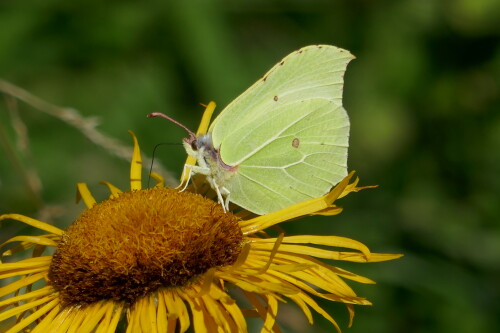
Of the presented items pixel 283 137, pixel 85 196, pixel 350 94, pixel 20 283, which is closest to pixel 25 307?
pixel 20 283

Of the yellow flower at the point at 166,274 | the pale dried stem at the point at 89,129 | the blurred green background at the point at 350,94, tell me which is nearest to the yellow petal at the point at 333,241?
the yellow flower at the point at 166,274

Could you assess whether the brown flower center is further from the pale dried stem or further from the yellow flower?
the pale dried stem

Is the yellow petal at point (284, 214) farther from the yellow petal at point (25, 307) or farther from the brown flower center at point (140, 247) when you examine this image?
the yellow petal at point (25, 307)

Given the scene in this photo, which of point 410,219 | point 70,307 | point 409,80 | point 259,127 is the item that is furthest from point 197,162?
point 409,80

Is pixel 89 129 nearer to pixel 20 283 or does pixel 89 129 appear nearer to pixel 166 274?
pixel 20 283

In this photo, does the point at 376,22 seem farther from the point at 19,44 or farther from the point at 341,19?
the point at 19,44

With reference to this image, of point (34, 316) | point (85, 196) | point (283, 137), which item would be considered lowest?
point (34, 316)
